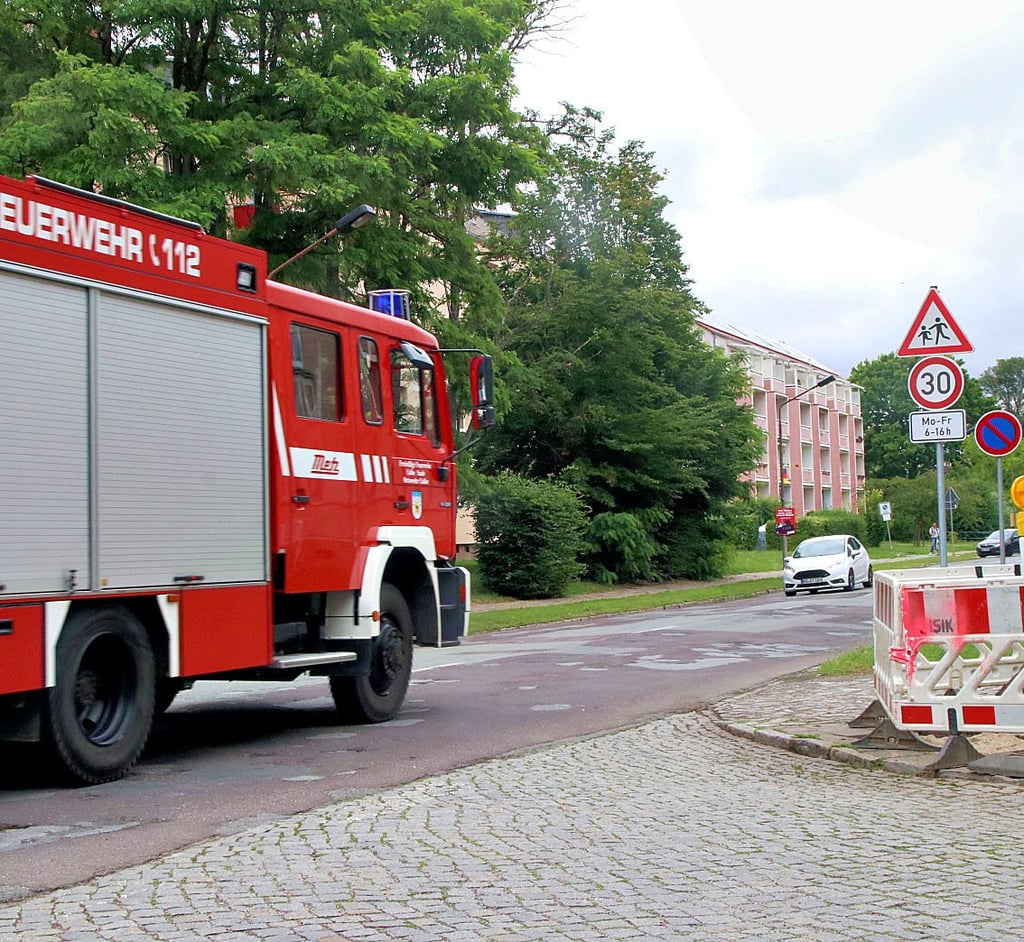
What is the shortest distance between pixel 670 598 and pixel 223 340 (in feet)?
90.5

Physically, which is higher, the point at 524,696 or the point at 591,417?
the point at 591,417

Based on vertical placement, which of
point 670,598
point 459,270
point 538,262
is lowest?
point 670,598

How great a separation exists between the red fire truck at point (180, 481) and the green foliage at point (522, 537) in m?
22.5

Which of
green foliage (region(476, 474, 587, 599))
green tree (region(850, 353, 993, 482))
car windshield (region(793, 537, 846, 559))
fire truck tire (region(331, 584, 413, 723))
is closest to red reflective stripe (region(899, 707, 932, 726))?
fire truck tire (region(331, 584, 413, 723))

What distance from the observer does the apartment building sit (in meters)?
93.1

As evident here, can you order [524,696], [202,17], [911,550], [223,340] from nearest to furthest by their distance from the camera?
1. [223,340]
2. [524,696]
3. [202,17]
4. [911,550]

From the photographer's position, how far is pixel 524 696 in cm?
1362

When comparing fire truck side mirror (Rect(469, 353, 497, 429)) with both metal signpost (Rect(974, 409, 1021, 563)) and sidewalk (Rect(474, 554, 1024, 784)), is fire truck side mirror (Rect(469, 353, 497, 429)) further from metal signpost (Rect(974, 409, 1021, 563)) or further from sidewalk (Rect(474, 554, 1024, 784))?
metal signpost (Rect(974, 409, 1021, 563))

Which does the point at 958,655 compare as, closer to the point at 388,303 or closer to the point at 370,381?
the point at 370,381

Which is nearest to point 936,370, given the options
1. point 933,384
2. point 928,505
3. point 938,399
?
point 933,384

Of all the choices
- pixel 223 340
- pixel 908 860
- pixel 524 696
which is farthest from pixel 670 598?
pixel 908 860

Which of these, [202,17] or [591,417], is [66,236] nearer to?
[202,17]

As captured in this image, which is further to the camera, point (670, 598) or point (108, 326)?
point (670, 598)

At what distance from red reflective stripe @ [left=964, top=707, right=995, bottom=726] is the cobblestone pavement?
410 millimetres
